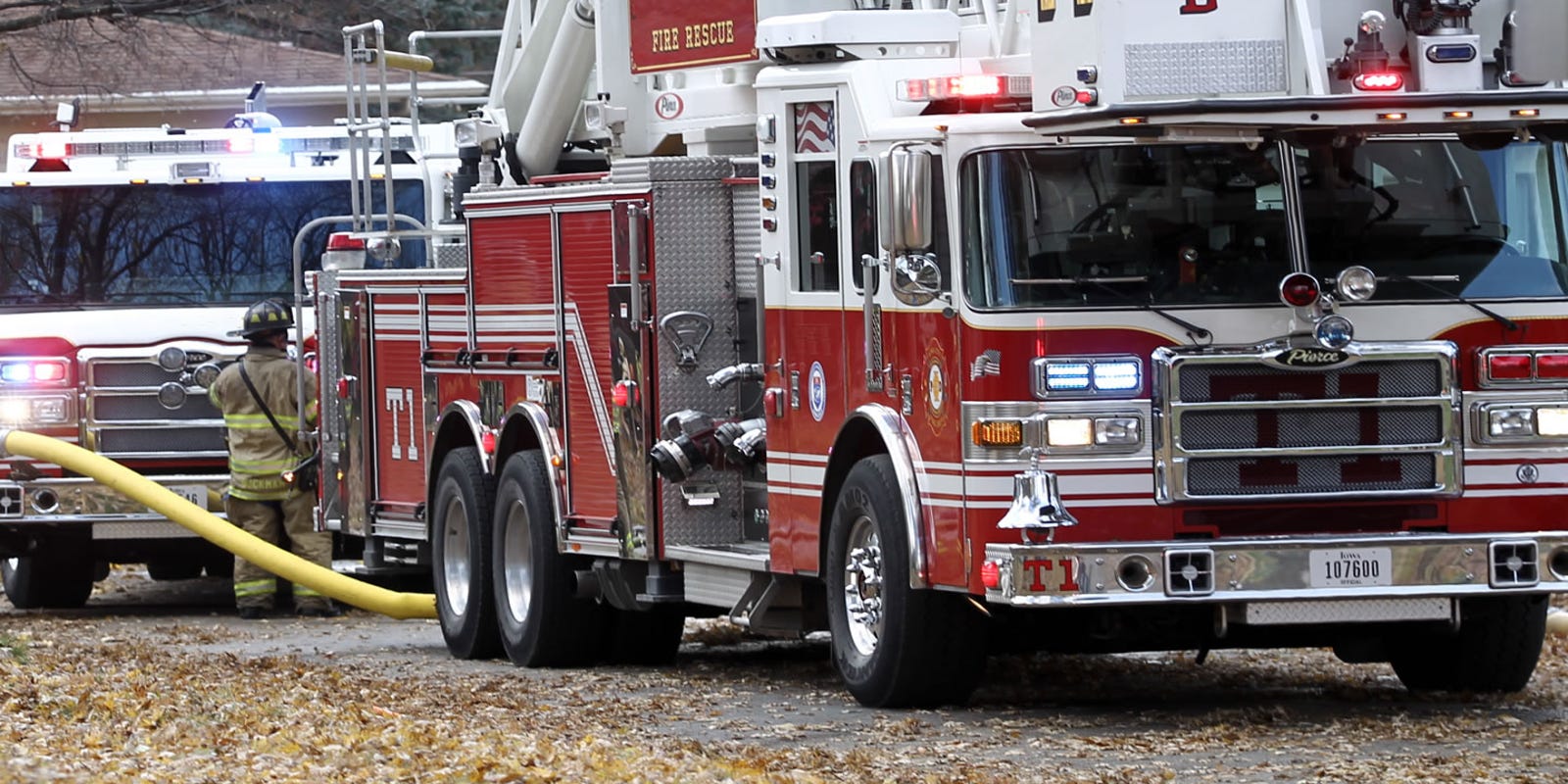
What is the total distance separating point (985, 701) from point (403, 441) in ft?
15.8

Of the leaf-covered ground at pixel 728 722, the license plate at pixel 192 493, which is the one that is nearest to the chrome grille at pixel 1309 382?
the leaf-covered ground at pixel 728 722

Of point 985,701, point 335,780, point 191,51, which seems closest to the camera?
point 335,780

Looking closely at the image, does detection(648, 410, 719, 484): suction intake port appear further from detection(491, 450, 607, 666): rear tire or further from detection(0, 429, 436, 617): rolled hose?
detection(0, 429, 436, 617): rolled hose

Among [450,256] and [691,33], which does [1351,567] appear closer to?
[691,33]

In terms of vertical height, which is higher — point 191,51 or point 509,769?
point 191,51

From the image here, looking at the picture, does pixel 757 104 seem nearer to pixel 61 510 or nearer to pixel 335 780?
pixel 335 780

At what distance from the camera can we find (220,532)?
16328mm

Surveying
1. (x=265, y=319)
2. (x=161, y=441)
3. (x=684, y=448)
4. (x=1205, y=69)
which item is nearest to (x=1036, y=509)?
(x=1205, y=69)

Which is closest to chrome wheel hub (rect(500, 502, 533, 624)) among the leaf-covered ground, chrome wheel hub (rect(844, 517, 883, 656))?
the leaf-covered ground

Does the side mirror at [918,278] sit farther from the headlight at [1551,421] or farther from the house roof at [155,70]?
the house roof at [155,70]

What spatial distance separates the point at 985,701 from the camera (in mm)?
11539

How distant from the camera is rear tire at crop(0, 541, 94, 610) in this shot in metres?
18.1

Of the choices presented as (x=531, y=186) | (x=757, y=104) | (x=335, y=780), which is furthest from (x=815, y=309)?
(x=335, y=780)

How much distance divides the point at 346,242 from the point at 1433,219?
7.09 m
